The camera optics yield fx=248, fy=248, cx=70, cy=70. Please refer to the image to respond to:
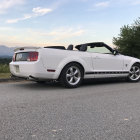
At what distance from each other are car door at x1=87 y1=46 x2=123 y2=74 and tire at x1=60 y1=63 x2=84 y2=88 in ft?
1.98

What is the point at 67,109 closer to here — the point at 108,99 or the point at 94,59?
the point at 108,99

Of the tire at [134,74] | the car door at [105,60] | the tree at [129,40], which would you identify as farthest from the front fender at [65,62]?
the tree at [129,40]

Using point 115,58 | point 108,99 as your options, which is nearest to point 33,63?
point 108,99

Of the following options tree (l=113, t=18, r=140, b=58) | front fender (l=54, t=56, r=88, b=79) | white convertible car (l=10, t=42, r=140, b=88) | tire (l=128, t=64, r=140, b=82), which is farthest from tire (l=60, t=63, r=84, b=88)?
tree (l=113, t=18, r=140, b=58)

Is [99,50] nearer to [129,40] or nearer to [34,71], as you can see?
[34,71]

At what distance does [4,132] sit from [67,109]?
1526 millimetres

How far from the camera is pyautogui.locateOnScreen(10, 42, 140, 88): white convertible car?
21.9 ft

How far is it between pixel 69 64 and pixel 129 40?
21.1m

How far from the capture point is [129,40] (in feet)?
88.2

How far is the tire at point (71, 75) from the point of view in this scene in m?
6.97

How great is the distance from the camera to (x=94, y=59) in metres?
7.68

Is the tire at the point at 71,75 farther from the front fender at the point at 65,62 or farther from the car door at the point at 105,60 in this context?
the car door at the point at 105,60

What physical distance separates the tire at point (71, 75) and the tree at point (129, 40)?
19375mm

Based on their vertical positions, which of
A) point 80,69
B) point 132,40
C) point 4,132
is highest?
point 132,40
